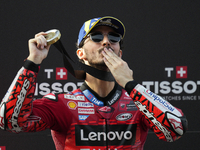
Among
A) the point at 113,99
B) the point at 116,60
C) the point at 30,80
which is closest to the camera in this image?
the point at 30,80

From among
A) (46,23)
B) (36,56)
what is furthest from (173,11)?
(36,56)

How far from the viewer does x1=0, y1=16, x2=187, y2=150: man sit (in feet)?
3.46

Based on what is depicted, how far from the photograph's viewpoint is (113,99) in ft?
4.70

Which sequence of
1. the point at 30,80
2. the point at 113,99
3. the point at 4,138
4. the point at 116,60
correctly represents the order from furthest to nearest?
the point at 4,138 < the point at 113,99 < the point at 116,60 < the point at 30,80

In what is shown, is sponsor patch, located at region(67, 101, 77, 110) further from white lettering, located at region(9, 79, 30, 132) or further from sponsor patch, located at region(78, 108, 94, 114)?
white lettering, located at region(9, 79, 30, 132)

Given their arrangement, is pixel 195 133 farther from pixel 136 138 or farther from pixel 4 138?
pixel 4 138

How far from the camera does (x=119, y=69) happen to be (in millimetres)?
1193

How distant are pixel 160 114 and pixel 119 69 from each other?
0.34 metres

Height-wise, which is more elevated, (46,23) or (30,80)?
(46,23)

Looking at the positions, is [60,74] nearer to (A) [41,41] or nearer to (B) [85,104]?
(B) [85,104]

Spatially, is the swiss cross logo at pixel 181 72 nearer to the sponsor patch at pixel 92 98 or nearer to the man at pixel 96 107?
the man at pixel 96 107

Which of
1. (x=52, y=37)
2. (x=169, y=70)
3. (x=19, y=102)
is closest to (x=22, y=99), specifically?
(x=19, y=102)

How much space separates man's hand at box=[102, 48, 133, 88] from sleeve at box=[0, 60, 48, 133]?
1.44ft

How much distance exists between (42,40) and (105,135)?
28.2 inches
